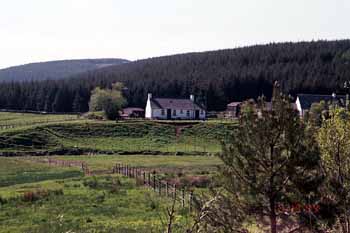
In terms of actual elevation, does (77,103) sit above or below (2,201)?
above

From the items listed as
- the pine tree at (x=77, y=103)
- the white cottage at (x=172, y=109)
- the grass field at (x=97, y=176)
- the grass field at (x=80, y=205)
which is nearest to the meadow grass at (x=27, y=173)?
the grass field at (x=97, y=176)

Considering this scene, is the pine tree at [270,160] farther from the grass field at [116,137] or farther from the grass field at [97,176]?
the grass field at [116,137]

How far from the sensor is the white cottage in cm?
11438

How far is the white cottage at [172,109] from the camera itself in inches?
4503

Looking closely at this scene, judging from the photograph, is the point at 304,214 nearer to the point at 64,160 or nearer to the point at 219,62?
the point at 64,160

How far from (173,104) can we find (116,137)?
98.9 feet

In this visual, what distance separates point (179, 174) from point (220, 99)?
317 feet

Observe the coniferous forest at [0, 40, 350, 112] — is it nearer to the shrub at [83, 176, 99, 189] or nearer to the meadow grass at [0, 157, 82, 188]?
the meadow grass at [0, 157, 82, 188]

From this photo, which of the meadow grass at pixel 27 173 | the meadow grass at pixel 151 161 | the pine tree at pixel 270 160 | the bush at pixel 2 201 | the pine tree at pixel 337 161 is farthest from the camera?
the meadow grass at pixel 151 161

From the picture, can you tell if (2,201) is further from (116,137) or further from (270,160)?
(116,137)

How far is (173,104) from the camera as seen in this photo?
116000 mm

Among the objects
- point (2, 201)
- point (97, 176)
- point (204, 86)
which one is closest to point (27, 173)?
point (97, 176)

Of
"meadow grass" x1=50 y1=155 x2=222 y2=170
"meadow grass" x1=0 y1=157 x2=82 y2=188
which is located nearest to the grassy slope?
"meadow grass" x1=50 y1=155 x2=222 y2=170

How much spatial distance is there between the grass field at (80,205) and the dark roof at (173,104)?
6606 centimetres
